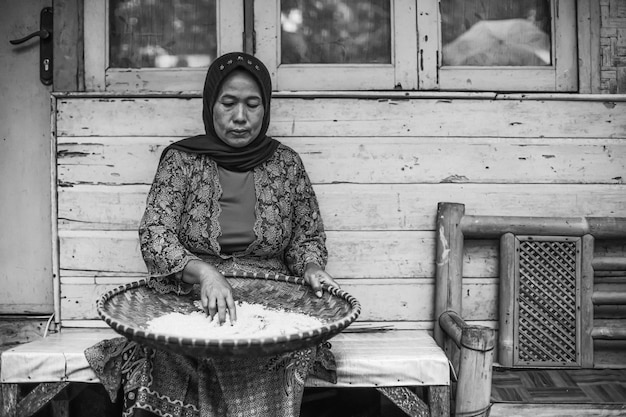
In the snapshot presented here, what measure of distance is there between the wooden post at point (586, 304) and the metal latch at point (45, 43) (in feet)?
8.49

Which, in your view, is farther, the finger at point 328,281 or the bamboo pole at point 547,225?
the bamboo pole at point 547,225

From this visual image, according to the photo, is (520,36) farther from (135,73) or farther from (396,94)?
(135,73)

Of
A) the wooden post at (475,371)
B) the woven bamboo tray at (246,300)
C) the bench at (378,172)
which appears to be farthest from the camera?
the bench at (378,172)

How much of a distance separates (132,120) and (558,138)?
1954 millimetres

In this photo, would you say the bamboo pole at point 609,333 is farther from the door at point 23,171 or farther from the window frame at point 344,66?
the door at point 23,171

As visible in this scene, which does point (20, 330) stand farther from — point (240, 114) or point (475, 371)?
point (475, 371)

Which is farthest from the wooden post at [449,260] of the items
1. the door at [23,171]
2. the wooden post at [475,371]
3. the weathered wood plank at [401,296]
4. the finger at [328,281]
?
the door at [23,171]

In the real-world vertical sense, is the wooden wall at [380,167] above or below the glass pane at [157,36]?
below

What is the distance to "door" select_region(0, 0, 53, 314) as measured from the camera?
2662 millimetres

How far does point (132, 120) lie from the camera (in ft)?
8.20

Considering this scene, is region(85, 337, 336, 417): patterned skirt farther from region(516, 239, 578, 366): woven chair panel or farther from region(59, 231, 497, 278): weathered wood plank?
region(516, 239, 578, 366): woven chair panel

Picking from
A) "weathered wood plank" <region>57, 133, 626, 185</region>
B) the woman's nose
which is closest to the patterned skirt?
the woman's nose

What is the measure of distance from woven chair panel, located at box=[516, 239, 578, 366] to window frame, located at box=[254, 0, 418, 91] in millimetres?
954

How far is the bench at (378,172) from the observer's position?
2504 mm
